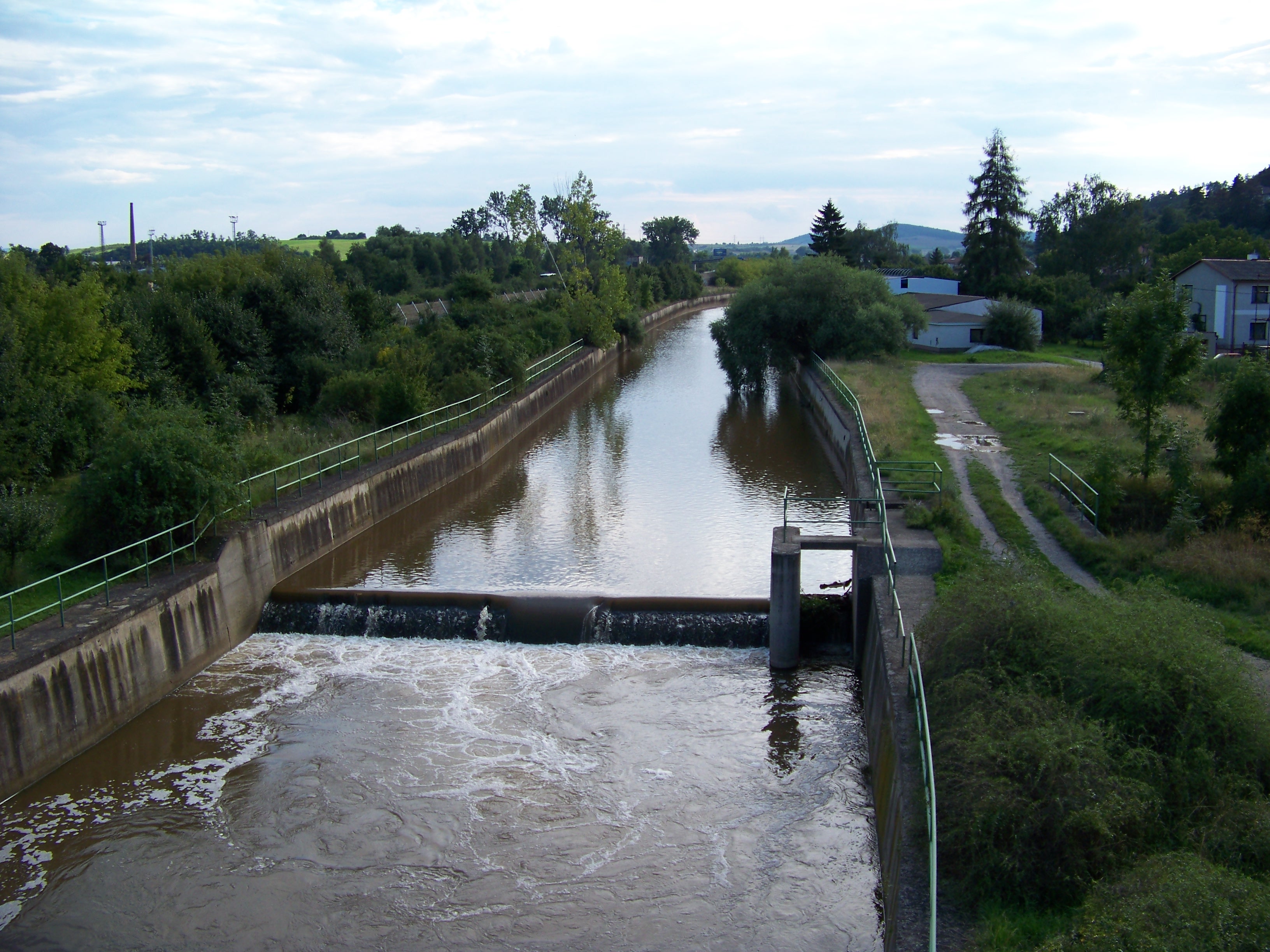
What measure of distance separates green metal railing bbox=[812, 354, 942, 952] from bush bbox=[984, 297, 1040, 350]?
31.3 metres

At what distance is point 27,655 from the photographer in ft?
41.4

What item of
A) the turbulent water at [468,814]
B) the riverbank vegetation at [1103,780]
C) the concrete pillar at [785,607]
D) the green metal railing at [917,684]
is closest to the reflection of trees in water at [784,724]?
the turbulent water at [468,814]

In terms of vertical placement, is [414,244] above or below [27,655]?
above

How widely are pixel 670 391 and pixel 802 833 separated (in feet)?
118

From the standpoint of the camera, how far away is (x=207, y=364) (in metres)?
31.0

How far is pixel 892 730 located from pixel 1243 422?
10.8 meters

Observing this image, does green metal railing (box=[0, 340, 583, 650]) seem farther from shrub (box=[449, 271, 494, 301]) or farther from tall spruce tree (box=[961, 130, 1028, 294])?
tall spruce tree (box=[961, 130, 1028, 294])

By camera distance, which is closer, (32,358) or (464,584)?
(464,584)

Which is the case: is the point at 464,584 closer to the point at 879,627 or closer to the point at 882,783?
the point at 879,627

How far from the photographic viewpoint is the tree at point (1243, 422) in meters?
17.0

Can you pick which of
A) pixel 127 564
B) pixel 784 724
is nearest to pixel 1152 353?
pixel 784 724

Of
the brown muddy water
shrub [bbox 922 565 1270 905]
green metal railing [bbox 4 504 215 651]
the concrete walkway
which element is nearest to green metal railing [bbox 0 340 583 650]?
green metal railing [bbox 4 504 215 651]

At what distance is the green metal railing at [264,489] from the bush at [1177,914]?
40.3 ft

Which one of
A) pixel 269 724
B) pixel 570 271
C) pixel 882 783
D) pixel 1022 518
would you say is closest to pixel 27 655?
pixel 269 724
